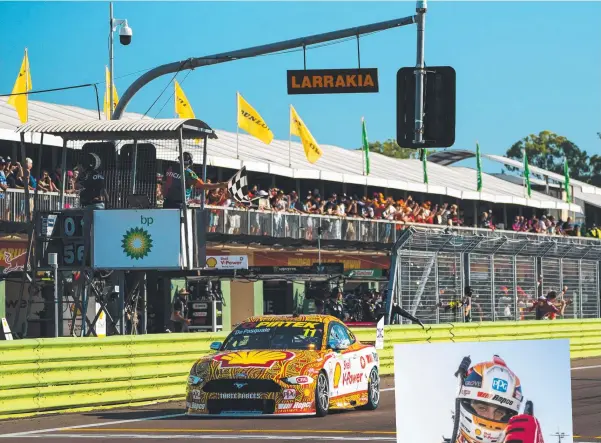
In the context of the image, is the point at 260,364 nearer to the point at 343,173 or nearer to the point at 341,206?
the point at 341,206

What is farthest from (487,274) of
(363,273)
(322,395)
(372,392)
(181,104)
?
(181,104)

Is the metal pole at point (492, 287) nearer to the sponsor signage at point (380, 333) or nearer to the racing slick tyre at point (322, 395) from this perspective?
the sponsor signage at point (380, 333)

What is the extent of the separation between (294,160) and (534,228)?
36.5ft

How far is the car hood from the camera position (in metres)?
15.1

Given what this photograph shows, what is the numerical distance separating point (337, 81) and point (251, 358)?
16.3ft

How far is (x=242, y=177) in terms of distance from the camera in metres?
22.5

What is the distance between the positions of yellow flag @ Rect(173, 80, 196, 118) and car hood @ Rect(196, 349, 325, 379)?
2711cm

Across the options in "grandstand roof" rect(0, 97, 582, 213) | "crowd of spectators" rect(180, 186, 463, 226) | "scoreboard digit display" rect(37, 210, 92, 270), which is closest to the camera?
"scoreboard digit display" rect(37, 210, 92, 270)

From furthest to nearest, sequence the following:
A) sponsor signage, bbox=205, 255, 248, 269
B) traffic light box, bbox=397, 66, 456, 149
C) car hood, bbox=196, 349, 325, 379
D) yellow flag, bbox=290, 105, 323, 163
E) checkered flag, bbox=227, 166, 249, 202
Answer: yellow flag, bbox=290, 105, 323, 163 < sponsor signage, bbox=205, 255, 248, 269 < checkered flag, bbox=227, 166, 249, 202 < traffic light box, bbox=397, 66, 456, 149 < car hood, bbox=196, 349, 325, 379

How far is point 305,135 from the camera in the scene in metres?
47.2

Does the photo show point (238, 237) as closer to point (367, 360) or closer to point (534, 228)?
point (534, 228)

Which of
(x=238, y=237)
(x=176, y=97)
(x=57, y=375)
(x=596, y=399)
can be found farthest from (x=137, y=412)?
(x=176, y=97)

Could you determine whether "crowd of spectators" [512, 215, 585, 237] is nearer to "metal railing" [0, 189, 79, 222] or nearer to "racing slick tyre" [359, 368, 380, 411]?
"metal railing" [0, 189, 79, 222]

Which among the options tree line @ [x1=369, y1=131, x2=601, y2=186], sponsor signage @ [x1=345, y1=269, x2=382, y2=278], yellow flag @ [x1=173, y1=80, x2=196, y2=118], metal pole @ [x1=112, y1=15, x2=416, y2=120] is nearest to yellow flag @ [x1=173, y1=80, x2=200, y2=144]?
yellow flag @ [x1=173, y1=80, x2=196, y2=118]
